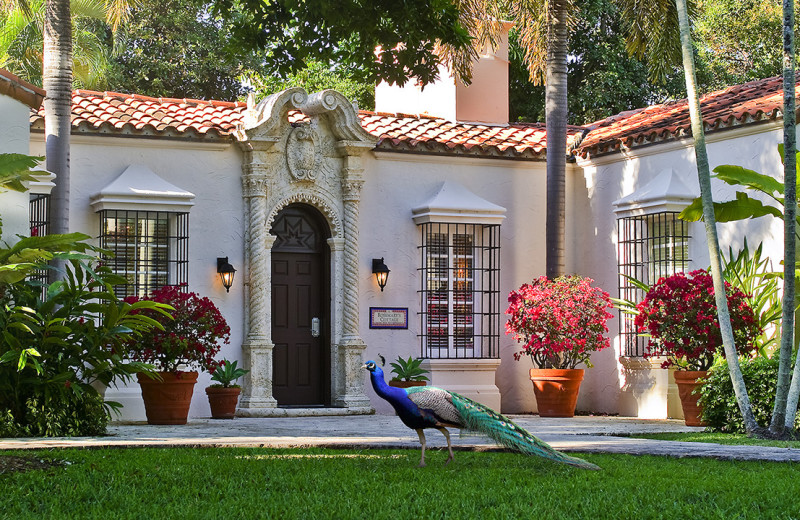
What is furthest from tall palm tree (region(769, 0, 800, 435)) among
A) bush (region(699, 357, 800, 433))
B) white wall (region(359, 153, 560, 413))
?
white wall (region(359, 153, 560, 413))

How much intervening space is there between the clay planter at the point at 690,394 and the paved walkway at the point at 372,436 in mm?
175

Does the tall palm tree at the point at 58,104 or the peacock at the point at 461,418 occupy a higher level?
the tall palm tree at the point at 58,104

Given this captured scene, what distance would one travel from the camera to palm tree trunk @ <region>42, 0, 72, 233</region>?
13.1 meters

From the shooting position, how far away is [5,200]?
12.3 metres

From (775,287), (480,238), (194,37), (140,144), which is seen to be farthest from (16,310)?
(194,37)

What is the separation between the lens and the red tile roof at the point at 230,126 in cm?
1469

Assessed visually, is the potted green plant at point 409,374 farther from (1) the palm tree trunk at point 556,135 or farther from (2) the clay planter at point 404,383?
(1) the palm tree trunk at point 556,135

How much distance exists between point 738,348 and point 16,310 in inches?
310

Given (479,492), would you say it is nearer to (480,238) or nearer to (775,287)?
(775,287)

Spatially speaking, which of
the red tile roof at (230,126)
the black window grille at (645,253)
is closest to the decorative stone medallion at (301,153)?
the red tile roof at (230,126)

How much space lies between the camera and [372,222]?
52.6 ft

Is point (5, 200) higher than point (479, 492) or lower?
higher

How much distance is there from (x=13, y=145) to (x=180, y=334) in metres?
2.76

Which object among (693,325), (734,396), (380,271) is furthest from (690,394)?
(380,271)
